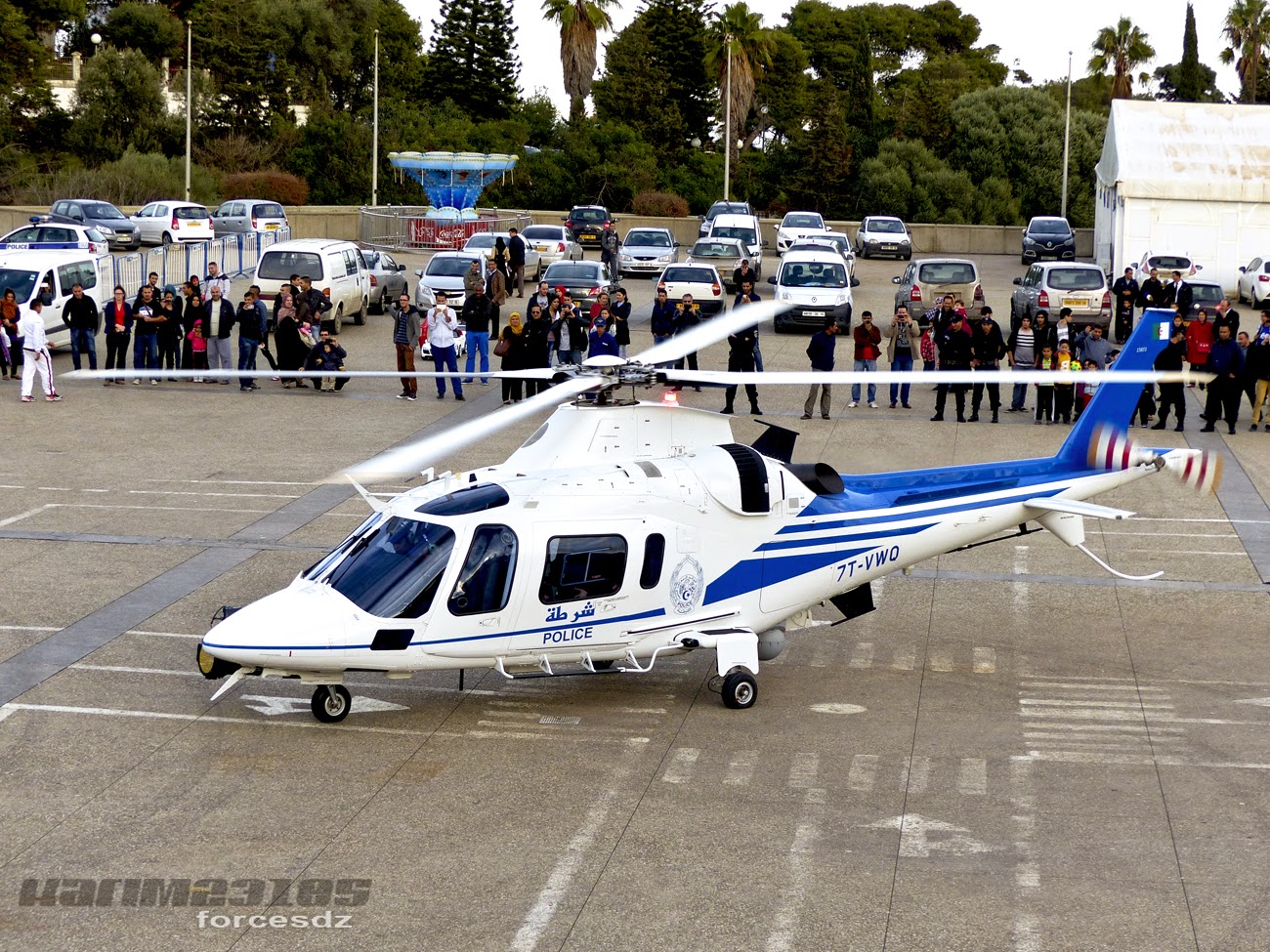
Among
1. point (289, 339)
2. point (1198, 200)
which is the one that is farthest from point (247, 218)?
point (1198, 200)

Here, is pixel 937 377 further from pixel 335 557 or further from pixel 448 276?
pixel 448 276

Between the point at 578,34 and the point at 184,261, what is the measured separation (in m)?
41.0

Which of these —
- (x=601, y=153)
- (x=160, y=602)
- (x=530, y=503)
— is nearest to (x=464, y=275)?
(x=160, y=602)

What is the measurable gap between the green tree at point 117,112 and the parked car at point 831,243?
108 feet

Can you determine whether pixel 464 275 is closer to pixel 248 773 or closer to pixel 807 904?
pixel 248 773

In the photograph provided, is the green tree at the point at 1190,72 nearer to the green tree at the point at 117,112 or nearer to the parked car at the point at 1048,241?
the parked car at the point at 1048,241

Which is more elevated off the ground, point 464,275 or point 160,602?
point 464,275

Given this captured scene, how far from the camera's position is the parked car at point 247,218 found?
5031cm

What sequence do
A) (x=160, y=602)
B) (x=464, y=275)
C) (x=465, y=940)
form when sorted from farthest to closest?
(x=464, y=275) < (x=160, y=602) < (x=465, y=940)

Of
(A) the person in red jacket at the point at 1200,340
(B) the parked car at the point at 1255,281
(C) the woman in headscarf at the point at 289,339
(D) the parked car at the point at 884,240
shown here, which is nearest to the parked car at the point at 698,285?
(C) the woman in headscarf at the point at 289,339

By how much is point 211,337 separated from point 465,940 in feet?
63.7

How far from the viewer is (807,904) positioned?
342 inches

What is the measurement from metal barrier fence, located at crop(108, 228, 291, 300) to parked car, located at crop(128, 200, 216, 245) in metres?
7.86

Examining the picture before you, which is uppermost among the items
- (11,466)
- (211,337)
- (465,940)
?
(211,337)
